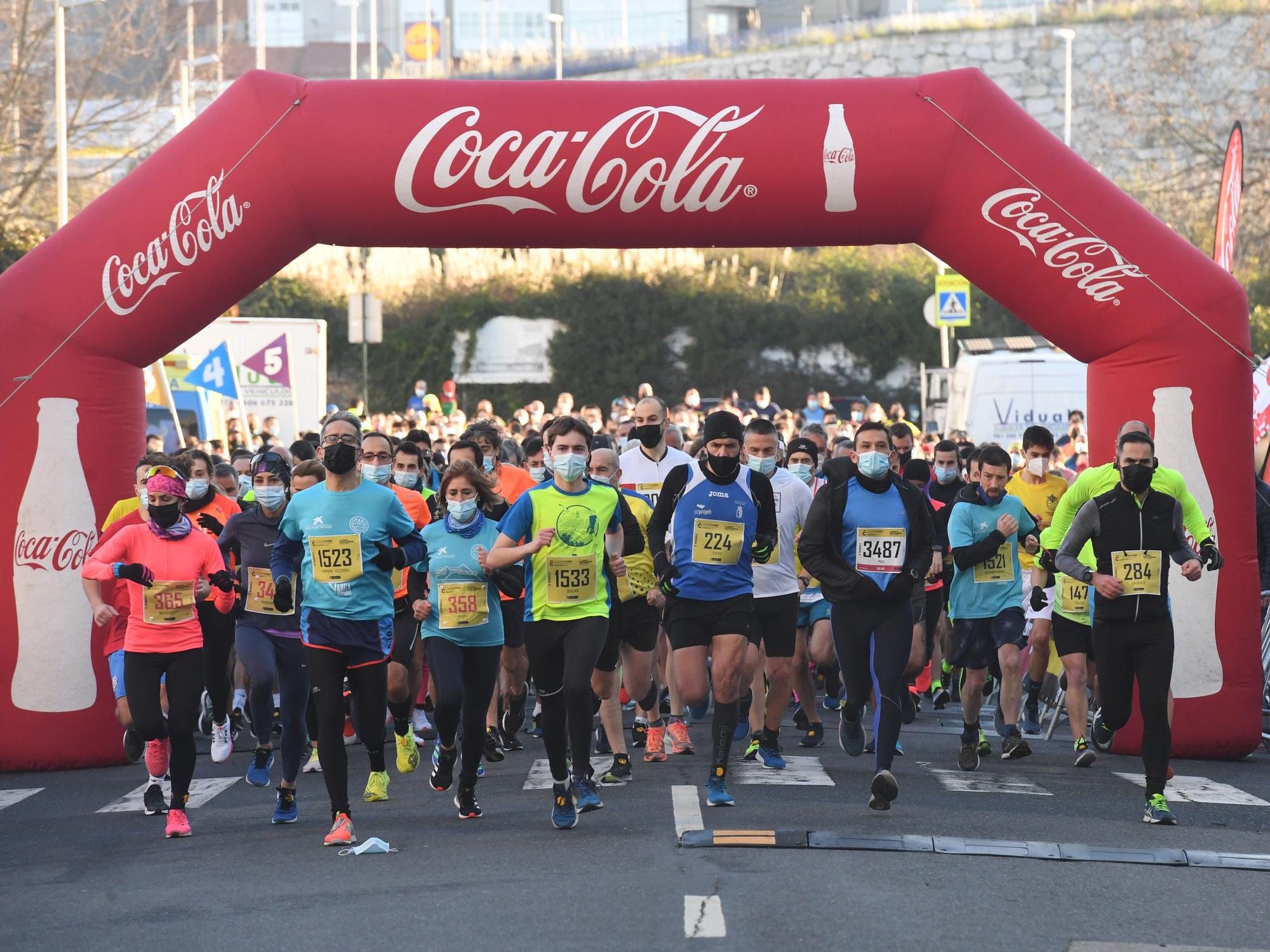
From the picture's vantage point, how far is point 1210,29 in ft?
174

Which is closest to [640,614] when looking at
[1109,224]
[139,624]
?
[139,624]

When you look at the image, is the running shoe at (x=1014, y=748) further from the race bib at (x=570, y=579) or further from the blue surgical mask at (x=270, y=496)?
the blue surgical mask at (x=270, y=496)

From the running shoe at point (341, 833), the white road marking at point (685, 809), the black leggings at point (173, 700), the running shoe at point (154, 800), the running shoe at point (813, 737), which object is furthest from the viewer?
the running shoe at point (813, 737)

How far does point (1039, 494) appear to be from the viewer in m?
13.0

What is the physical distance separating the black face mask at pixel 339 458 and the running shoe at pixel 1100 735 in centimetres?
445

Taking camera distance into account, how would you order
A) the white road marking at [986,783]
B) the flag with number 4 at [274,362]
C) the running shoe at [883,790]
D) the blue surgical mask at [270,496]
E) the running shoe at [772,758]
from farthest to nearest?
the flag with number 4 at [274,362], the running shoe at [772,758], the blue surgical mask at [270,496], the white road marking at [986,783], the running shoe at [883,790]

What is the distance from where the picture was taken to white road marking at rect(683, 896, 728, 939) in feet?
21.5

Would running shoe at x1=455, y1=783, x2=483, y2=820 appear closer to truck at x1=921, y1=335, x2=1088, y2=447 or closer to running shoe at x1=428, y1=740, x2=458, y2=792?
running shoe at x1=428, y1=740, x2=458, y2=792

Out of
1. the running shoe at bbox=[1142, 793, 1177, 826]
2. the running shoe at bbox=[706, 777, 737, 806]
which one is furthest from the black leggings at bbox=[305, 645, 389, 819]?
the running shoe at bbox=[1142, 793, 1177, 826]

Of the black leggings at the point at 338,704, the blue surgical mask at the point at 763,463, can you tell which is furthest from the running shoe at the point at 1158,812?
the black leggings at the point at 338,704

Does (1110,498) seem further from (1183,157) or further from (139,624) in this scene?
(1183,157)

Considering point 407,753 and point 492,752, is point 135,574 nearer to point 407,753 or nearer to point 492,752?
point 407,753

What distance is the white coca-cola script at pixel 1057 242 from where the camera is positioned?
38.2 ft

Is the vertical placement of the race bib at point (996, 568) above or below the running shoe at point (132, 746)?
above
